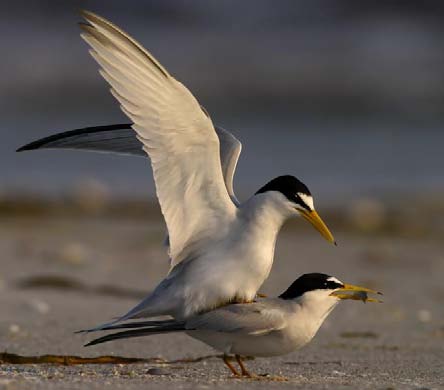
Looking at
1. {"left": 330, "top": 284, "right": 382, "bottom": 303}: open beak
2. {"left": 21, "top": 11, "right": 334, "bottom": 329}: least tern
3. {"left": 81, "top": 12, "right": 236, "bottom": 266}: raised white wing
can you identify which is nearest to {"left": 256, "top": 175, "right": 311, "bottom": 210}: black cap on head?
{"left": 21, "top": 11, "right": 334, "bottom": 329}: least tern

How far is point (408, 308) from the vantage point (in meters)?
6.18

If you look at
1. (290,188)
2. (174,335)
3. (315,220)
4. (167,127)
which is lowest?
(174,335)

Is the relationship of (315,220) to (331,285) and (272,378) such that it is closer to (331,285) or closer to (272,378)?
(331,285)

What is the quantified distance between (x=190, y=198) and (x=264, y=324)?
1.79 ft

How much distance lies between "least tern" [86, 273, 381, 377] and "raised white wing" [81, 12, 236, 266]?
0.39 m

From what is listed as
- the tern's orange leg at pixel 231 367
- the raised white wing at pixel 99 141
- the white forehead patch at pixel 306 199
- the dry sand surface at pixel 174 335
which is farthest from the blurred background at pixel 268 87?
the tern's orange leg at pixel 231 367

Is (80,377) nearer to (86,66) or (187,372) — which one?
(187,372)

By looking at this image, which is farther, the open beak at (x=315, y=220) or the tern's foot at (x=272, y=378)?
the open beak at (x=315, y=220)

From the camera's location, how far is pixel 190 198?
4.19 meters

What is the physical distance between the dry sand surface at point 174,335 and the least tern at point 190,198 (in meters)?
0.32

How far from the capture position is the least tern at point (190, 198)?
162 inches

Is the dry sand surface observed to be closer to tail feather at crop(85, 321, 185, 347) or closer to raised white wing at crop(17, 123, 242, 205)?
tail feather at crop(85, 321, 185, 347)

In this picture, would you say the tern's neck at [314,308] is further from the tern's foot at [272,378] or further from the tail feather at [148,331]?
the tail feather at [148,331]

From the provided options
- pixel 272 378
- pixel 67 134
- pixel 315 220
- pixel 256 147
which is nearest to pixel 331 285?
pixel 315 220
